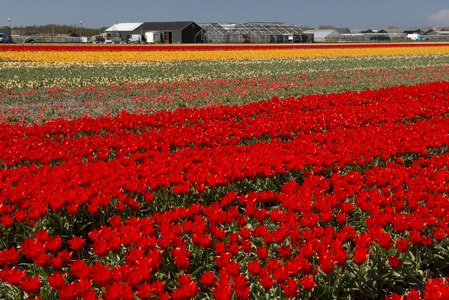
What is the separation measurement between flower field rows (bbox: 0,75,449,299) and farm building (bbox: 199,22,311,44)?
74698 mm

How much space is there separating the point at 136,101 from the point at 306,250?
12.7 meters

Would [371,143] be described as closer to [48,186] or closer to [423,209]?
[423,209]

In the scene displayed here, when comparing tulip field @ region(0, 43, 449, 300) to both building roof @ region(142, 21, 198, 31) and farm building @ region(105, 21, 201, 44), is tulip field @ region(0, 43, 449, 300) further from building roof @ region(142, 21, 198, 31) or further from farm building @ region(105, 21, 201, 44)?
building roof @ region(142, 21, 198, 31)

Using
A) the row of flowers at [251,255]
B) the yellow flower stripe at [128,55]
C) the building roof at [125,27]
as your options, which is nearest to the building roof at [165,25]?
the building roof at [125,27]

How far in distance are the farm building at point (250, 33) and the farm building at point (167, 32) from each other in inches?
92.5

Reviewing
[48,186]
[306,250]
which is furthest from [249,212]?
[48,186]

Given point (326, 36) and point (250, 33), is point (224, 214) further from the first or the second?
point (326, 36)

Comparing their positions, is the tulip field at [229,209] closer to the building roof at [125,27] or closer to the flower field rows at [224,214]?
the flower field rows at [224,214]

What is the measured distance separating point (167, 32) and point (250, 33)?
1821 centimetres

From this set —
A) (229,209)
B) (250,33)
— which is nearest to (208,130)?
(229,209)

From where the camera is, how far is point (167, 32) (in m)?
86.3

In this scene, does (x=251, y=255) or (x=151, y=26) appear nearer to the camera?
(x=251, y=255)

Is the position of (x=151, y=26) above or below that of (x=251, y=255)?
above

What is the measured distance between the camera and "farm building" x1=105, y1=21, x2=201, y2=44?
83.7m
